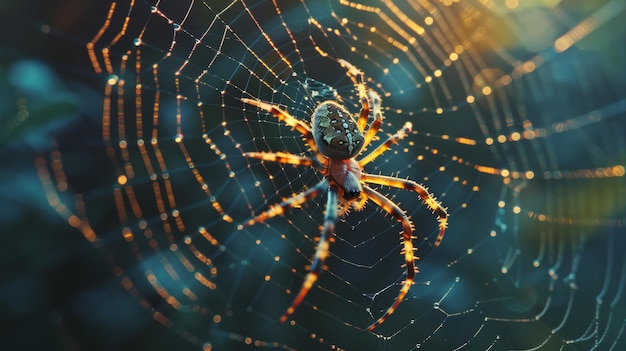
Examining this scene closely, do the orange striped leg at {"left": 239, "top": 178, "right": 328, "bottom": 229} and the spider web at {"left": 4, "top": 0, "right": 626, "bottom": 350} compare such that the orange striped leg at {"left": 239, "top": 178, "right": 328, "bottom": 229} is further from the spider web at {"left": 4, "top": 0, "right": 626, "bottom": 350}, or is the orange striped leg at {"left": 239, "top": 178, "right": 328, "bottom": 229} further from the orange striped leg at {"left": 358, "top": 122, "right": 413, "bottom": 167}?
the orange striped leg at {"left": 358, "top": 122, "right": 413, "bottom": 167}

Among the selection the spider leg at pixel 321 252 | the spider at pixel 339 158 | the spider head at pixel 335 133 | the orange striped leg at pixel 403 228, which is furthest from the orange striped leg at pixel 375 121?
the spider leg at pixel 321 252

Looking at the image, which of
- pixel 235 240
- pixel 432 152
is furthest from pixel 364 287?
pixel 432 152

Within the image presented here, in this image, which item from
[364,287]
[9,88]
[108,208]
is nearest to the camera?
[9,88]

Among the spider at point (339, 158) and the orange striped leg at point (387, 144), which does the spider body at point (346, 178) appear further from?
the orange striped leg at point (387, 144)

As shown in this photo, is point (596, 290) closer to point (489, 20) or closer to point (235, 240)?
point (489, 20)

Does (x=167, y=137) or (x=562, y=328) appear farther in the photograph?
(x=562, y=328)

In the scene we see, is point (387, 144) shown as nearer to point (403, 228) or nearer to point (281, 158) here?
point (403, 228)

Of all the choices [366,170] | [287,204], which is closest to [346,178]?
[287,204]
